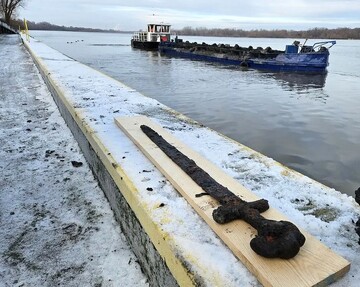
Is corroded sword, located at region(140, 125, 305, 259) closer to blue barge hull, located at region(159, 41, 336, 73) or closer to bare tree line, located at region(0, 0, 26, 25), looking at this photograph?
blue barge hull, located at region(159, 41, 336, 73)

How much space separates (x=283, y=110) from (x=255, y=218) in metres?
8.99

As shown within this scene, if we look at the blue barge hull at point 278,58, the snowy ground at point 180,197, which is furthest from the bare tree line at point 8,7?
the snowy ground at point 180,197

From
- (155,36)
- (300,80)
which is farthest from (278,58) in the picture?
(155,36)

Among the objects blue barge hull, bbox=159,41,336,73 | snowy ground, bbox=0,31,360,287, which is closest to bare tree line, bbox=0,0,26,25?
blue barge hull, bbox=159,41,336,73

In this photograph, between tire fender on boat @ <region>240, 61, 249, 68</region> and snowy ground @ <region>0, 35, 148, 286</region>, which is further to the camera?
tire fender on boat @ <region>240, 61, 249, 68</region>

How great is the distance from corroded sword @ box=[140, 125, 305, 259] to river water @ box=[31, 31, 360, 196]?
346 cm

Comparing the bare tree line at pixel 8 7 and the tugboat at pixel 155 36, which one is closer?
the tugboat at pixel 155 36

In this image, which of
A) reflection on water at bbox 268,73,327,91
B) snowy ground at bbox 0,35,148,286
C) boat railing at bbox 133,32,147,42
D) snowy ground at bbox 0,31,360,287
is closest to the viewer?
snowy ground at bbox 0,31,360,287

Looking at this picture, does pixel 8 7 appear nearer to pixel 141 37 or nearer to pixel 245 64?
pixel 141 37

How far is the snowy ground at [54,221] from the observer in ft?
7.18

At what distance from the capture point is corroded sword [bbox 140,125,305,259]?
154cm

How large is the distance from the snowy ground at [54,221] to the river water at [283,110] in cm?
383

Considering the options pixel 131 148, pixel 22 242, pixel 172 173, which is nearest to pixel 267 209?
pixel 172 173

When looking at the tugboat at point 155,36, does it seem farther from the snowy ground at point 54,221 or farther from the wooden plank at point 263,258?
the wooden plank at point 263,258
